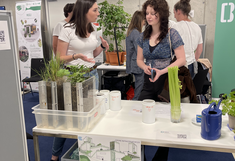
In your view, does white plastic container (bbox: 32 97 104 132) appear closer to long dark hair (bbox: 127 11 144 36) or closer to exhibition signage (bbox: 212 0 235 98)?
long dark hair (bbox: 127 11 144 36)

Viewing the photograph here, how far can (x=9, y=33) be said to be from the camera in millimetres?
1171

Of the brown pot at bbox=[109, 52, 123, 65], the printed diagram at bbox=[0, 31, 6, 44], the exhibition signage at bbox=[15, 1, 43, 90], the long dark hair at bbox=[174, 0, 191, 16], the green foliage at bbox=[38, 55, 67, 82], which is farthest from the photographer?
the exhibition signage at bbox=[15, 1, 43, 90]

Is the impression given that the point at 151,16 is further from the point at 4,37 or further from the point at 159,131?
the point at 4,37

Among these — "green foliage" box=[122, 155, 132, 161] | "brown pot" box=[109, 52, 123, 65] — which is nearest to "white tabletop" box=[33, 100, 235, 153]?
"green foliage" box=[122, 155, 132, 161]

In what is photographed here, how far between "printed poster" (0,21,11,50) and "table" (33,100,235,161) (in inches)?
21.7

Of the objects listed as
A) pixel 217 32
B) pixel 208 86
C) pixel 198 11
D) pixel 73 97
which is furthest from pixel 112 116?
pixel 198 11

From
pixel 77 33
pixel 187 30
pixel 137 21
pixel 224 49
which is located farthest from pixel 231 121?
pixel 224 49

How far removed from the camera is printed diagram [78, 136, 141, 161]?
1.25m

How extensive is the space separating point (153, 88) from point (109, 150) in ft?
2.61

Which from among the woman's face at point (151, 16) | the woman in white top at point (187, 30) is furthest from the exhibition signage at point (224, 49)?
the woman's face at point (151, 16)

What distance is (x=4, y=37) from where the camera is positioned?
114 centimetres

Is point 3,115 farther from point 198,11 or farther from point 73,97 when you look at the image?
point 198,11

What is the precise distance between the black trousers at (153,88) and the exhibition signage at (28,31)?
3.83 meters

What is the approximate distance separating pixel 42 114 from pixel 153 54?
105 centimetres
